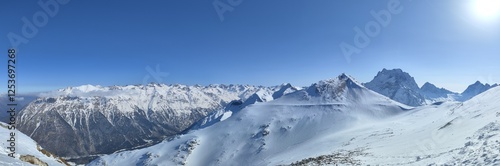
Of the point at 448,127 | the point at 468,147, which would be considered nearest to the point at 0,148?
the point at 468,147

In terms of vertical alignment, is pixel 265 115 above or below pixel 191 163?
above

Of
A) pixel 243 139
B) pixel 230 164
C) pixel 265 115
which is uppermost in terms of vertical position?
pixel 265 115

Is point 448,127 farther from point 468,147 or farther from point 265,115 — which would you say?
point 265,115

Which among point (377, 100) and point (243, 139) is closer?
A: point (243, 139)

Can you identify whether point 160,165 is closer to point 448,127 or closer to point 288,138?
point 288,138

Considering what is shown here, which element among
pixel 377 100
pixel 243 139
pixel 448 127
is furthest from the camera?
pixel 377 100

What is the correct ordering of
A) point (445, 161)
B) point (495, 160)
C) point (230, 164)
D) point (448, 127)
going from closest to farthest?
point (495, 160) < point (445, 161) < point (448, 127) < point (230, 164)
